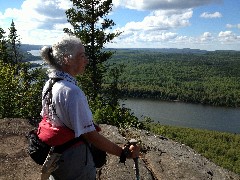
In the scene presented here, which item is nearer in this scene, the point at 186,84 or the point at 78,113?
the point at 78,113

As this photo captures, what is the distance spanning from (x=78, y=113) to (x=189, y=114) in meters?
95.1

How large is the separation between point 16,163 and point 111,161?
175 cm

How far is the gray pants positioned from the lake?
74110 millimetres

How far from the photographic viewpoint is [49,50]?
2775mm

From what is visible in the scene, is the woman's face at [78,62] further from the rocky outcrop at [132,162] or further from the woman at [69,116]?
the rocky outcrop at [132,162]

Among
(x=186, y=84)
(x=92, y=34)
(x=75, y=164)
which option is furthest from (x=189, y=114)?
(x=75, y=164)

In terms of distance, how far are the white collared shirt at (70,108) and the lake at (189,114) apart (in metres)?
74.3

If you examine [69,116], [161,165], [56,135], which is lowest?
[161,165]

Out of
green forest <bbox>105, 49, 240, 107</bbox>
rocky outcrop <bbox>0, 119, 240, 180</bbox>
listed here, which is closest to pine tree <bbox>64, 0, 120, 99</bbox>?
rocky outcrop <bbox>0, 119, 240, 180</bbox>

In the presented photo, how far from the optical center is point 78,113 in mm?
2523

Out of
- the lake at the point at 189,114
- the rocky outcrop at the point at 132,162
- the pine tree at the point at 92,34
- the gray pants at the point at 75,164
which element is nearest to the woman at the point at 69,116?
the gray pants at the point at 75,164

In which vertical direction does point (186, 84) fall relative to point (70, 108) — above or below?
below

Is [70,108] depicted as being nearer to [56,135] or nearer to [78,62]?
[56,135]

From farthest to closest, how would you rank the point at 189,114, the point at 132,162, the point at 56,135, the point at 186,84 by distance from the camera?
the point at 186,84
the point at 189,114
the point at 132,162
the point at 56,135
